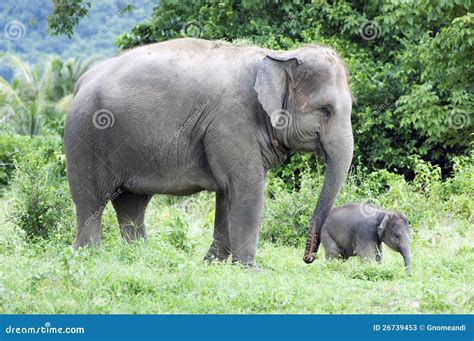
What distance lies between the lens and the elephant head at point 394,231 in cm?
962

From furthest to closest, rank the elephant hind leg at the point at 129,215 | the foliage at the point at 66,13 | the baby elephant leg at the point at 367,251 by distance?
the foliage at the point at 66,13, the elephant hind leg at the point at 129,215, the baby elephant leg at the point at 367,251

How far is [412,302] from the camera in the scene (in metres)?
7.61

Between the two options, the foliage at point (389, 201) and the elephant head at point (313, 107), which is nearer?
the elephant head at point (313, 107)

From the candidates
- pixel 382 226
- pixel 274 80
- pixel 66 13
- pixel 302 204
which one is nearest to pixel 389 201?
pixel 302 204

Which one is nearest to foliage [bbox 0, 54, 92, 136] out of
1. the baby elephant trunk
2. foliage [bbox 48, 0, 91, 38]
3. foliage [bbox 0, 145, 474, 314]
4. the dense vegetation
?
the dense vegetation

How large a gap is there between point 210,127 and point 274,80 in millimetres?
800

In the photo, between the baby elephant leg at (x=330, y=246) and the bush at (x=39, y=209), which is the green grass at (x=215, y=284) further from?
the bush at (x=39, y=209)

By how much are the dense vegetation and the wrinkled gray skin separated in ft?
2.20

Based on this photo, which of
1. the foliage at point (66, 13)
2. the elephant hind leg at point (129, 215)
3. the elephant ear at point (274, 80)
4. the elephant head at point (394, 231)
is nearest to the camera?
the elephant ear at point (274, 80)

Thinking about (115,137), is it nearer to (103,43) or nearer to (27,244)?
(27,244)

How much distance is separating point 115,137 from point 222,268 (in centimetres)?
200

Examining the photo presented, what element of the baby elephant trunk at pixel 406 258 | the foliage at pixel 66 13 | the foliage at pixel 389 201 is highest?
the baby elephant trunk at pixel 406 258

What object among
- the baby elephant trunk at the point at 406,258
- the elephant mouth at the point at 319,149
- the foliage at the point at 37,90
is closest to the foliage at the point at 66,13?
the elephant mouth at the point at 319,149

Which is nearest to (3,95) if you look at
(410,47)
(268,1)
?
(268,1)
